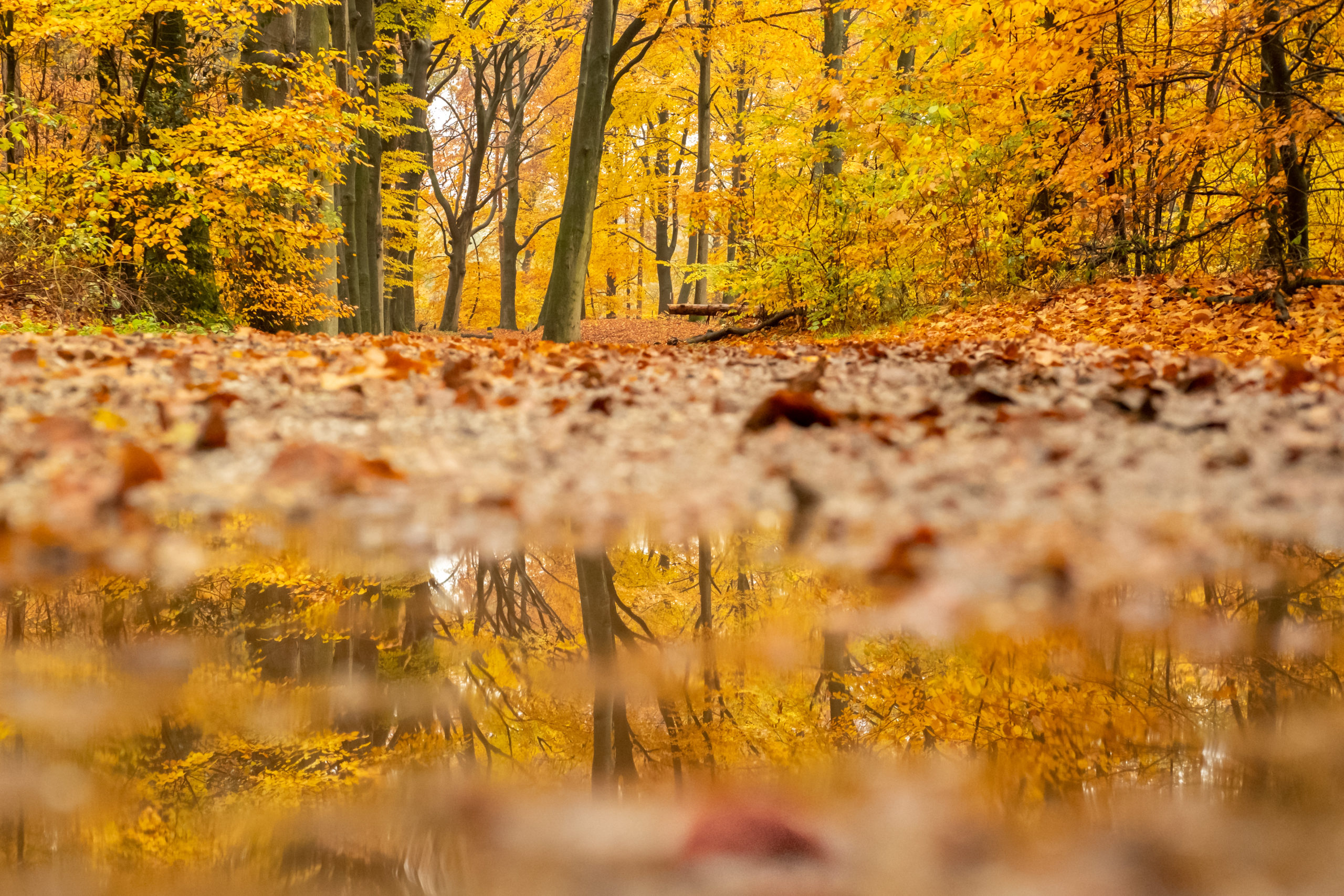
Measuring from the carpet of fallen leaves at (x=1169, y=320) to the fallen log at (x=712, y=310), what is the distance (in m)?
4.35

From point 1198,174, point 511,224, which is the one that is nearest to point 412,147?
point 511,224

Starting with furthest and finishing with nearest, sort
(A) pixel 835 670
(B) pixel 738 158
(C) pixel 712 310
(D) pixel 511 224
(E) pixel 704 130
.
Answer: (B) pixel 738 158, (D) pixel 511 224, (E) pixel 704 130, (C) pixel 712 310, (A) pixel 835 670

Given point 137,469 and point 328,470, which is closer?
point 137,469

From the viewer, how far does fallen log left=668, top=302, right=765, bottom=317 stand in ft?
46.4

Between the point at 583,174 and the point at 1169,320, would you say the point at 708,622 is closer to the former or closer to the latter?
the point at 1169,320

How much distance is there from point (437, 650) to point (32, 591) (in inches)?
27.1

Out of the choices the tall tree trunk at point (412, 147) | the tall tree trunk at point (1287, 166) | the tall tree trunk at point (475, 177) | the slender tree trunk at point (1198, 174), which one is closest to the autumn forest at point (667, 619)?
the tall tree trunk at point (1287, 166)

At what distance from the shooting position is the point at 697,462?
2.35 meters

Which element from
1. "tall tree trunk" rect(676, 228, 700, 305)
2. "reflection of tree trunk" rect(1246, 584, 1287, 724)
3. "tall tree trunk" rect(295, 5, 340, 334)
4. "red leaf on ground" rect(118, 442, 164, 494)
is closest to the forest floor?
"red leaf on ground" rect(118, 442, 164, 494)

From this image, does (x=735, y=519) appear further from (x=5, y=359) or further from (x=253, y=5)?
(x=253, y=5)

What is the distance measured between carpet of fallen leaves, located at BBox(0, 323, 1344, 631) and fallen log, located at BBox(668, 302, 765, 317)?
35.3 feet

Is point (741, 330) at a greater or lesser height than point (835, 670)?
greater

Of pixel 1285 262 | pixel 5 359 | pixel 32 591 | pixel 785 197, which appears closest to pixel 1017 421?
pixel 32 591

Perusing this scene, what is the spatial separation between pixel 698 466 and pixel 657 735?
131 cm
